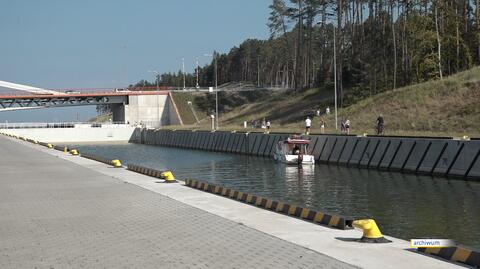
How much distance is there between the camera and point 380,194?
2908 cm

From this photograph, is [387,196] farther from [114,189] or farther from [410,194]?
[114,189]

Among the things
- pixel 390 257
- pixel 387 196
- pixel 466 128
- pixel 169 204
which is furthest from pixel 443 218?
pixel 466 128

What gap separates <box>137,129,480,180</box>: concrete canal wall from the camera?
35.9 metres

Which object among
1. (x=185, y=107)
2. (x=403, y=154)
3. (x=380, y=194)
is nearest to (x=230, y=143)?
(x=403, y=154)

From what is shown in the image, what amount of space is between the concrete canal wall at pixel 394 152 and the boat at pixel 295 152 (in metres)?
2.00

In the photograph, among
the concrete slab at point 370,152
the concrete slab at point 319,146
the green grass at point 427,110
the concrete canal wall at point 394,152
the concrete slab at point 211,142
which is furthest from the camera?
the concrete slab at point 211,142

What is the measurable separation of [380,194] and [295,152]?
20907 millimetres

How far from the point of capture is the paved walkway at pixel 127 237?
11.0m

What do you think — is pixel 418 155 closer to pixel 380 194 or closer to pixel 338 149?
pixel 338 149

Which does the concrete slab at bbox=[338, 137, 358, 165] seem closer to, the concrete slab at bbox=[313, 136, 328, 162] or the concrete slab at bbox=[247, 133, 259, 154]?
the concrete slab at bbox=[313, 136, 328, 162]

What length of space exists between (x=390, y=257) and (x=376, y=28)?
288ft

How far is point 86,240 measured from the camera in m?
13.3

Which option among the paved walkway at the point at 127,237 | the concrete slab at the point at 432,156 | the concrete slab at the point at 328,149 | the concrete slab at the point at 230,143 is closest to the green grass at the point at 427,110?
the concrete slab at the point at 328,149

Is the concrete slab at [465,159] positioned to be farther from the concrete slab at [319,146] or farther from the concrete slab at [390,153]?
the concrete slab at [319,146]
